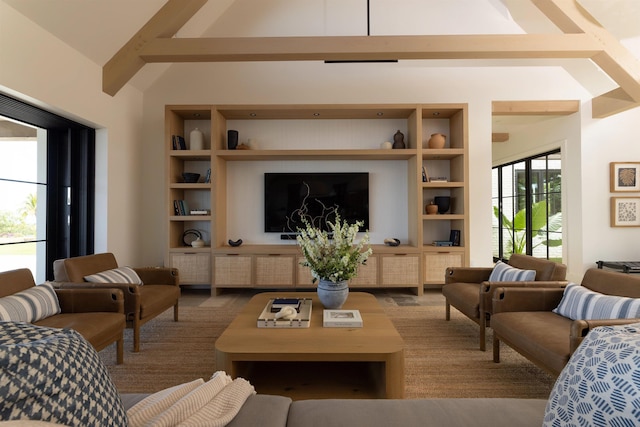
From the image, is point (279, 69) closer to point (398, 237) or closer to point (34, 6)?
point (34, 6)

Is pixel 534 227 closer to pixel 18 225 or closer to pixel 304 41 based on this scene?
pixel 304 41

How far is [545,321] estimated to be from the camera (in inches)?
80.4

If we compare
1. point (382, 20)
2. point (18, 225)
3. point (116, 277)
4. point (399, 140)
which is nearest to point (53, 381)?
point (116, 277)

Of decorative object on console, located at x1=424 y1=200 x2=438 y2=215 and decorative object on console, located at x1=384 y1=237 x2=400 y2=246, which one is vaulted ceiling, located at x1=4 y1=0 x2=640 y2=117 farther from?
decorative object on console, located at x1=384 y1=237 x2=400 y2=246

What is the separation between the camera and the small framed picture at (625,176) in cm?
441

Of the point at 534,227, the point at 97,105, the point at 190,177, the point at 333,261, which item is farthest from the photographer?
the point at 534,227

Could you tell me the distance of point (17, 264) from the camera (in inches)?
115

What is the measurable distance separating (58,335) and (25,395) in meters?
0.21

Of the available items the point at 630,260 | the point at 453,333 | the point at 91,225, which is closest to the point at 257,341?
the point at 453,333

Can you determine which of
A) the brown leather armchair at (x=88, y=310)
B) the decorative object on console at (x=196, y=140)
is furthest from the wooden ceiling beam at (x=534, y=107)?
the brown leather armchair at (x=88, y=310)

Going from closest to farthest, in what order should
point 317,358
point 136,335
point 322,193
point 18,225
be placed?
point 317,358 → point 136,335 → point 18,225 → point 322,193

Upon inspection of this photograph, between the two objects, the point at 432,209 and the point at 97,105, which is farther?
the point at 432,209

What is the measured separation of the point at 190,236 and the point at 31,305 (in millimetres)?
2589

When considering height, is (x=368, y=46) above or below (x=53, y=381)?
above
